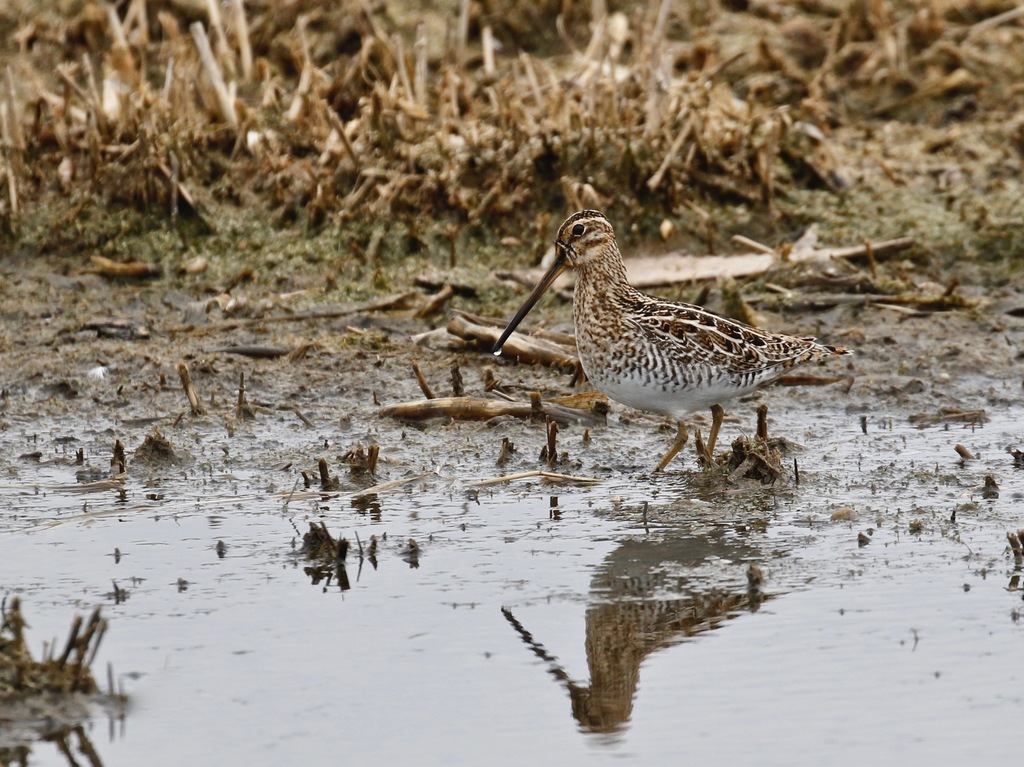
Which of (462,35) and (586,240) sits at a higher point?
(462,35)

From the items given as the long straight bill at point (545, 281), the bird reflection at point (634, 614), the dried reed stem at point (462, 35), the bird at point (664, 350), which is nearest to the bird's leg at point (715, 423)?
the bird at point (664, 350)

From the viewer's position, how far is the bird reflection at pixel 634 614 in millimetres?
4168

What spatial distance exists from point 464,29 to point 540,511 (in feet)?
18.1

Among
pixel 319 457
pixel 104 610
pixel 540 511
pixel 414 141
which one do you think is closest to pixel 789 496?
pixel 540 511

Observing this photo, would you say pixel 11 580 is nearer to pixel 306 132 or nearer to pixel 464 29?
pixel 306 132

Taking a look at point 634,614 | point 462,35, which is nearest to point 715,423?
point 634,614

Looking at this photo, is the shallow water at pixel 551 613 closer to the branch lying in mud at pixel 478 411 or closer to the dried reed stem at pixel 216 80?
the branch lying in mud at pixel 478 411

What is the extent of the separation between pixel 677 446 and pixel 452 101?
12.5 feet

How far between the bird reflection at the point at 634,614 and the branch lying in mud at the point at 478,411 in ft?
5.42

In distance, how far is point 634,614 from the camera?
475 centimetres

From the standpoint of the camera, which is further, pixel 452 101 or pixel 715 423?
pixel 452 101

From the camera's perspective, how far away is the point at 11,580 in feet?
16.7

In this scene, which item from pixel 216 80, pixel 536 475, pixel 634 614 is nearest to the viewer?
pixel 634 614

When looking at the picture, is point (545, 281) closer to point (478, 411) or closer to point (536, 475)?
point (478, 411)
